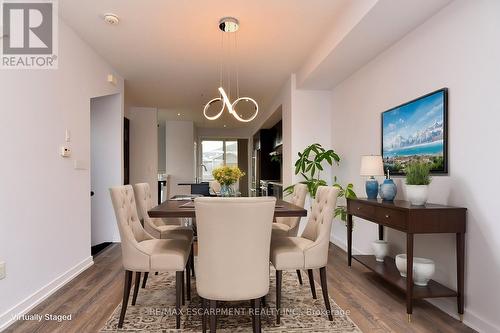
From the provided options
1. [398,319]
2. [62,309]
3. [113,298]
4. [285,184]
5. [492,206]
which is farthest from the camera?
[285,184]

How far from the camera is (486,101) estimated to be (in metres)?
2.06

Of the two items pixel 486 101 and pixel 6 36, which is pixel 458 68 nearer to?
pixel 486 101

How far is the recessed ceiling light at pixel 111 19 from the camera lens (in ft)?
9.59

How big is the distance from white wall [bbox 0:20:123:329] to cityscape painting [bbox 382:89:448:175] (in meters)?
3.38

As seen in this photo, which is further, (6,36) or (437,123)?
(437,123)

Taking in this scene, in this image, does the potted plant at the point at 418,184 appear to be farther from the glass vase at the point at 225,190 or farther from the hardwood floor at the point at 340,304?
the glass vase at the point at 225,190

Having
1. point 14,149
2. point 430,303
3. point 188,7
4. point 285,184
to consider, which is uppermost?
point 188,7

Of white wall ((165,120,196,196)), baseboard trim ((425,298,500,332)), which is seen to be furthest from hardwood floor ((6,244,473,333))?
white wall ((165,120,196,196))

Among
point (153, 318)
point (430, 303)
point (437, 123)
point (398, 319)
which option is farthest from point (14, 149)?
point (430, 303)

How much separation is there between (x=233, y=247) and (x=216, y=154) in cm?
931

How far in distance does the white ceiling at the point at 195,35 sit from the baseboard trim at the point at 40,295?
8.44 feet

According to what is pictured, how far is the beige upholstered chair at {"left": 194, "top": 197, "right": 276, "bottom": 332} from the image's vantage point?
68.3 inches

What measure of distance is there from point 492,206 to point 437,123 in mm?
809

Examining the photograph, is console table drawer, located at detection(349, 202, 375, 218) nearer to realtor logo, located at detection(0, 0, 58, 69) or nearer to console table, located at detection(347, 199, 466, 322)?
console table, located at detection(347, 199, 466, 322)
